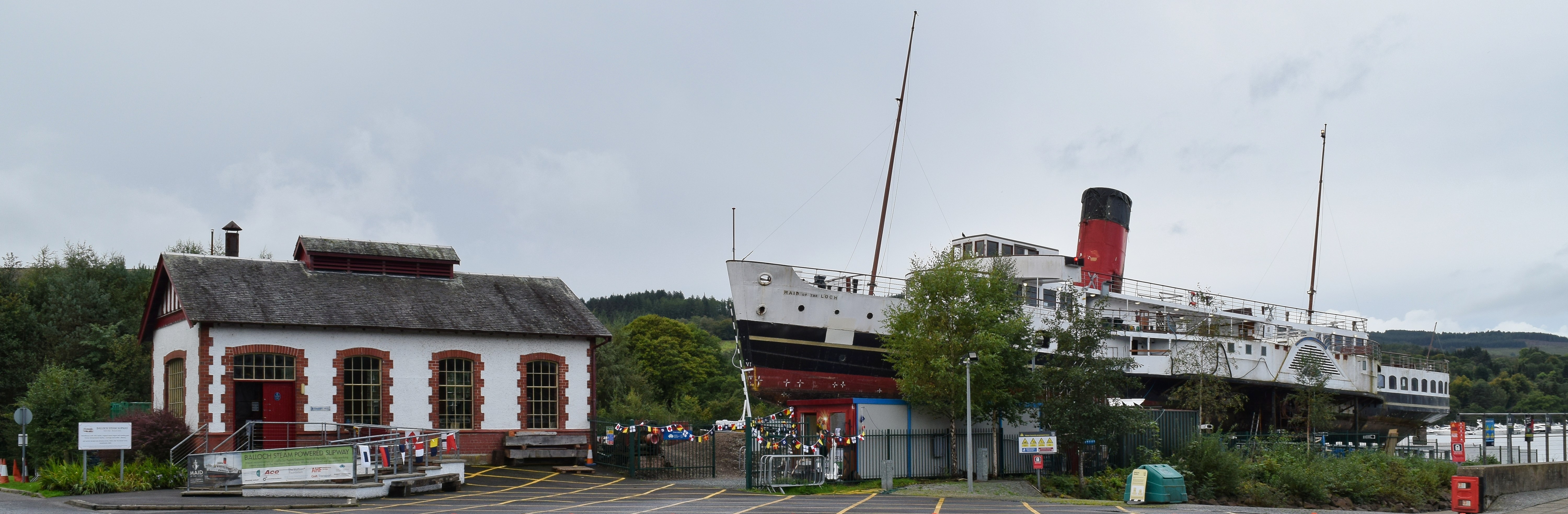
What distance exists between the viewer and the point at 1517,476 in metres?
26.5

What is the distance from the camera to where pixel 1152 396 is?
40.2m

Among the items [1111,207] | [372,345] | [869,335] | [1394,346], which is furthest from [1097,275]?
[1394,346]

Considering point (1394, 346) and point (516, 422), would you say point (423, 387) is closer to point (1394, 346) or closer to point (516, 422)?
point (516, 422)

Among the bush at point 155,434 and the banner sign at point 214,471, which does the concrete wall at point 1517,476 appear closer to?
the banner sign at point 214,471

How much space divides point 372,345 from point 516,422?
4.34 m

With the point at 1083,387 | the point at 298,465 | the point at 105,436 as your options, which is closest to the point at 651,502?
the point at 298,465

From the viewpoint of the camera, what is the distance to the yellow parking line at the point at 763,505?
59.9 feet

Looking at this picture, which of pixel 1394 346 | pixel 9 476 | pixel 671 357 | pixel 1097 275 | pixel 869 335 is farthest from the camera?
pixel 1394 346

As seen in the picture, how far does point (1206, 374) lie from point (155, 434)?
32289 millimetres

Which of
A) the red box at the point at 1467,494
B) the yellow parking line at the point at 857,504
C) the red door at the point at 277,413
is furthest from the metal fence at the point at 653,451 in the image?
the red box at the point at 1467,494

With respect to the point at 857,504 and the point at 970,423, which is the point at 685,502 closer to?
the point at 857,504

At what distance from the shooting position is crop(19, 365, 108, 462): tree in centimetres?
3045

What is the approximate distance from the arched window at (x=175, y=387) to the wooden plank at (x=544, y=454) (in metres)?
8.25

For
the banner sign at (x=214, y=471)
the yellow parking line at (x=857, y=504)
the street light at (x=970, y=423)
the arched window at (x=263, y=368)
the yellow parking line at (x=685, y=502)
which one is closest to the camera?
the yellow parking line at (x=685, y=502)
